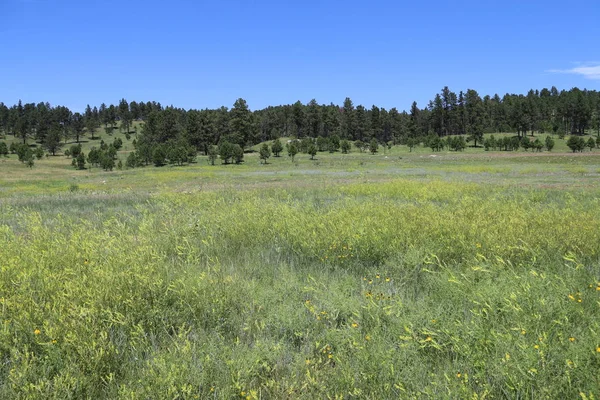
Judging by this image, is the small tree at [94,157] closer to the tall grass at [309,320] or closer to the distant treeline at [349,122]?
the distant treeline at [349,122]

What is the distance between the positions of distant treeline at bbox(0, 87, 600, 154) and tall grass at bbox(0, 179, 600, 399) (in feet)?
314

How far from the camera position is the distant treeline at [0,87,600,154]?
10735 centimetres

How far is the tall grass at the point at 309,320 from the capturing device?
2.79m

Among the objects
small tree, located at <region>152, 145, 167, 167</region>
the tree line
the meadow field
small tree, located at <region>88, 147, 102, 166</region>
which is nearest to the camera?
the meadow field

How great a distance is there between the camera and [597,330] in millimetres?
3084

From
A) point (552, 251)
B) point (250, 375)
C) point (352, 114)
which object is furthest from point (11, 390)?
point (352, 114)

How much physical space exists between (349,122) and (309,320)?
429ft

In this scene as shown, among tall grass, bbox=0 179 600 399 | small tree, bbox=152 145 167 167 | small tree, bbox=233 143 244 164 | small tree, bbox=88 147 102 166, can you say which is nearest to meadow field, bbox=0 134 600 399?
tall grass, bbox=0 179 600 399

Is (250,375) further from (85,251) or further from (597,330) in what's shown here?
(85,251)

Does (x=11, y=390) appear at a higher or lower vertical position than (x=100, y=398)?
higher

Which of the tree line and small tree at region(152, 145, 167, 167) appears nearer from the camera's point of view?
small tree at region(152, 145, 167, 167)

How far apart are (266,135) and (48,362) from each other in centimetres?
15012

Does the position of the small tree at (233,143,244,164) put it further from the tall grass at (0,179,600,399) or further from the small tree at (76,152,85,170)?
the tall grass at (0,179,600,399)

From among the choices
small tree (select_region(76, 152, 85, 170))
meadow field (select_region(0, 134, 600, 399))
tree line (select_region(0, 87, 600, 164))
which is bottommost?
meadow field (select_region(0, 134, 600, 399))
